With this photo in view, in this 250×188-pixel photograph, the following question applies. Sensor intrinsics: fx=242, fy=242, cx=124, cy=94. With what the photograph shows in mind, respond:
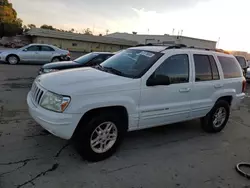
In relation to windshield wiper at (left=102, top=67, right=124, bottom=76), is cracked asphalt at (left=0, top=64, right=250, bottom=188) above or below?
below

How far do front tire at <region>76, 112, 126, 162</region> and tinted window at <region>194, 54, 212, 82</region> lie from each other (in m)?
2.07

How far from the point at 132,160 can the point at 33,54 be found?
14.8 meters

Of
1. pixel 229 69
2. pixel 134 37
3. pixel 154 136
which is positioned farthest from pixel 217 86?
pixel 134 37

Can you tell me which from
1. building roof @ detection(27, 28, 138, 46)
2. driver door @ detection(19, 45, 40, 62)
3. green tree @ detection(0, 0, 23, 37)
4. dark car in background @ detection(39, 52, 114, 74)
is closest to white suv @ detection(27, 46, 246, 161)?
dark car in background @ detection(39, 52, 114, 74)

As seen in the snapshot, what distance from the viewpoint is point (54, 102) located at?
3566mm

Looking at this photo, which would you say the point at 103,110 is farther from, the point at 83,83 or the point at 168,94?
the point at 168,94

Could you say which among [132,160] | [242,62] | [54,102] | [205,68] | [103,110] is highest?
[205,68]

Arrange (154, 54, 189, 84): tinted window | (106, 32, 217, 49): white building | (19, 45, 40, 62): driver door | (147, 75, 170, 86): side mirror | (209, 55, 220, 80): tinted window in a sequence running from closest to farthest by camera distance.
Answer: (147, 75, 170, 86): side mirror < (154, 54, 189, 84): tinted window < (209, 55, 220, 80): tinted window < (19, 45, 40, 62): driver door < (106, 32, 217, 49): white building

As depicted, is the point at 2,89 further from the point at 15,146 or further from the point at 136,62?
the point at 136,62

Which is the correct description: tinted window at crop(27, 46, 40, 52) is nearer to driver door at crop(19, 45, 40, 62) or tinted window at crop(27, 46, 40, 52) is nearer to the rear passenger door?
driver door at crop(19, 45, 40, 62)

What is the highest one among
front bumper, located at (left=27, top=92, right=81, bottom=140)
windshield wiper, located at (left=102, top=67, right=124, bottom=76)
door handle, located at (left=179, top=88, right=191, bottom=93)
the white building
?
the white building

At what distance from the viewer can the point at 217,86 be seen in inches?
213

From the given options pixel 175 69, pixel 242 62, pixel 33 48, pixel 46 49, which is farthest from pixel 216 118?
pixel 33 48

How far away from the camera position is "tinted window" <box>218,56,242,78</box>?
18.7 ft
